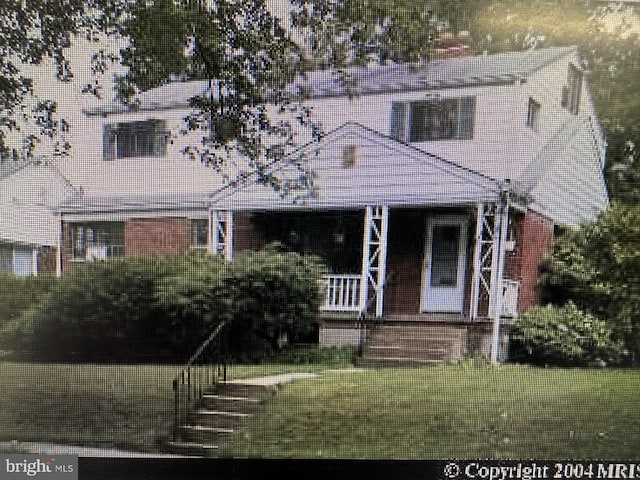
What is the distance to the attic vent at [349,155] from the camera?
2.30 meters

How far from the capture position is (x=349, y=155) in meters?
2.30

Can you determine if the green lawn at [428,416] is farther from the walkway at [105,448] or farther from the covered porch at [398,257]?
the covered porch at [398,257]

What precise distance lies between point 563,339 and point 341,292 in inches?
40.8

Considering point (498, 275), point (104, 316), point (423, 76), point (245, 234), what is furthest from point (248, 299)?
point (423, 76)

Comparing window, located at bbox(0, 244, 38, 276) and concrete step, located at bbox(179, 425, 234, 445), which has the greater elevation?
window, located at bbox(0, 244, 38, 276)

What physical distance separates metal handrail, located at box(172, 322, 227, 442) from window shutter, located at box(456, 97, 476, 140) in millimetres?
1366

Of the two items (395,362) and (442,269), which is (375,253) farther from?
(395,362)

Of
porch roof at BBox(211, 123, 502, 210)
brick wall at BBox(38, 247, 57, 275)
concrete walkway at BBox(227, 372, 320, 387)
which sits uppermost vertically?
porch roof at BBox(211, 123, 502, 210)

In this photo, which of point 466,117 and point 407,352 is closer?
point 466,117

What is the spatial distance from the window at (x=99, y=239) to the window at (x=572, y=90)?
2078mm

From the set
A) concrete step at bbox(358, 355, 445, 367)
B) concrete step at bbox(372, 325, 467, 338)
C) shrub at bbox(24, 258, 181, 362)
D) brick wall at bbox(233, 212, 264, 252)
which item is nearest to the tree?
concrete step at bbox(372, 325, 467, 338)

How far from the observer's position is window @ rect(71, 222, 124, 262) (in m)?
2.39

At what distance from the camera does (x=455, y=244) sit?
2359 mm

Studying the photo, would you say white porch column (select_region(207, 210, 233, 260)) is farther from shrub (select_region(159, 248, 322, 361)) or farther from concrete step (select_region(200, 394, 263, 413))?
concrete step (select_region(200, 394, 263, 413))
